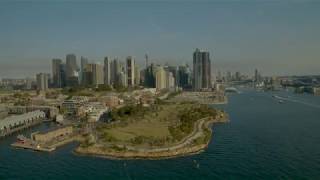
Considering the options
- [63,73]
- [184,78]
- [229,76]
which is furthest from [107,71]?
[229,76]

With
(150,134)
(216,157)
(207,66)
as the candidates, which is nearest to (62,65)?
(207,66)

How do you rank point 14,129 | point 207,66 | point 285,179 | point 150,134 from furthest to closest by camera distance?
point 207,66 < point 14,129 < point 150,134 < point 285,179

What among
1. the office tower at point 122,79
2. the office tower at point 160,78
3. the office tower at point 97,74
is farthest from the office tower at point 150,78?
the office tower at point 97,74

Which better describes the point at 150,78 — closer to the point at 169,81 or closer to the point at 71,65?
the point at 169,81

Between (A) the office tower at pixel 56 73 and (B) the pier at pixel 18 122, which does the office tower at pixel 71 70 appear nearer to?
(A) the office tower at pixel 56 73

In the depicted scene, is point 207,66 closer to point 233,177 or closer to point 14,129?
point 14,129

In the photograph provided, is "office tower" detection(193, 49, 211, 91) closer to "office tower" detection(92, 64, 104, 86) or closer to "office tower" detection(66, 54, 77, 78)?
"office tower" detection(92, 64, 104, 86)

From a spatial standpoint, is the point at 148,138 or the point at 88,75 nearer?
the point at 148,138
